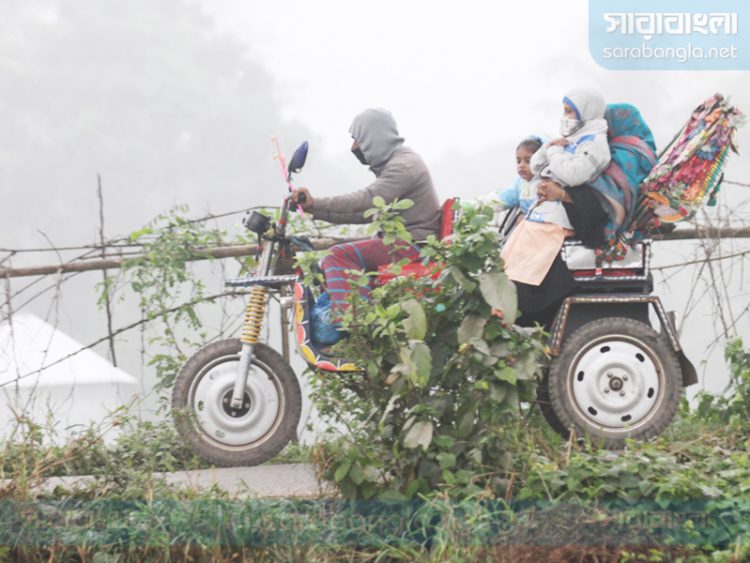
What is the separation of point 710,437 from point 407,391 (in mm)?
2278

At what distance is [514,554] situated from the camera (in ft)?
14.6

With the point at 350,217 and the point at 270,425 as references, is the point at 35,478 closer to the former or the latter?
the point at 270,425

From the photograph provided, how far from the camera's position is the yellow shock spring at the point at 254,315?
6.05 meters

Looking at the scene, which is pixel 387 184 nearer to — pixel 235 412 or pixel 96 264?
pixel 235 412

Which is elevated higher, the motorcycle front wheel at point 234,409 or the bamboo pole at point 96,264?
the bamboo pole at point 96,264

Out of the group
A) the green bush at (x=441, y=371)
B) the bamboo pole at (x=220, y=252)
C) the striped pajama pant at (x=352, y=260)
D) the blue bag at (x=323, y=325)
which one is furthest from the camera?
the bamboo pole at (x=220, y=252)

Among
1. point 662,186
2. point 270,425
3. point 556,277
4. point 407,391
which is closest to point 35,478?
point 270,425

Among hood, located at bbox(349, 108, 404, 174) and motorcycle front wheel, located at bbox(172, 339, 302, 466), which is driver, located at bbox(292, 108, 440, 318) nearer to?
hood, located at bbox(349, 108, 404, 174)

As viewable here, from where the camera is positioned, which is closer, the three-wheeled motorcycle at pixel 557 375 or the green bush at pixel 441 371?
the green bush at pixel 441 371

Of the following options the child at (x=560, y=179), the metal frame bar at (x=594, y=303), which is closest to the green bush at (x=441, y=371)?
the child at (x=560, y=179)

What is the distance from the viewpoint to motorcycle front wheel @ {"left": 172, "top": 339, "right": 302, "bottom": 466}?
20.1 feet

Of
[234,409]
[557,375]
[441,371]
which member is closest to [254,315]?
[234,409]

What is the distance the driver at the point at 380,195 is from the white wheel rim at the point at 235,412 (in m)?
0.75

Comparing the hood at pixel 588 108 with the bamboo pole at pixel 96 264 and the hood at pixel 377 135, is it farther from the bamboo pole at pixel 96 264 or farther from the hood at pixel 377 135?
the bamboo pole at pixel 96 264
